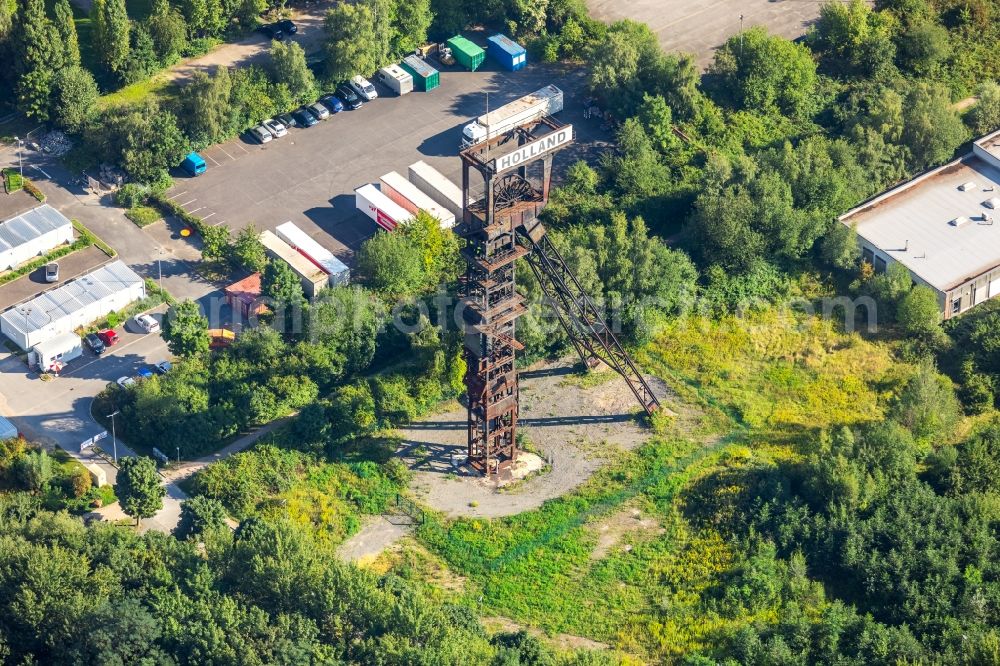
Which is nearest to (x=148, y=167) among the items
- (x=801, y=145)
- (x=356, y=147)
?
(x=356, y=147)

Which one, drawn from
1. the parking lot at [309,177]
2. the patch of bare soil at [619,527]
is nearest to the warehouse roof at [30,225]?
the parking lot at [309,177]

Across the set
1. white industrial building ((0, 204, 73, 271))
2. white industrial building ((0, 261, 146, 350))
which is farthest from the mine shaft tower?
white industrial building ((0, 204, 73, 271))

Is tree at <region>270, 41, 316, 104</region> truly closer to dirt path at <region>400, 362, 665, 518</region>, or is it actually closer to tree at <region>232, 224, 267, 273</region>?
tree at <region>232, 224, 267, 273</region>

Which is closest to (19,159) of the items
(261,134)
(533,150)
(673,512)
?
(261,134)

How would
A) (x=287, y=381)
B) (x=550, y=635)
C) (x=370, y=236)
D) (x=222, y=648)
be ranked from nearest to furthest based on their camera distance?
(x=222, y=648)
(x=550, y=635)
(x=287, y=381)
(x=370, y=236)

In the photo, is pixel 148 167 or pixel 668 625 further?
pixel 148 167

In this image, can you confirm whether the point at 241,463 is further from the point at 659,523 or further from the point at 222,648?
the point at 659,523
